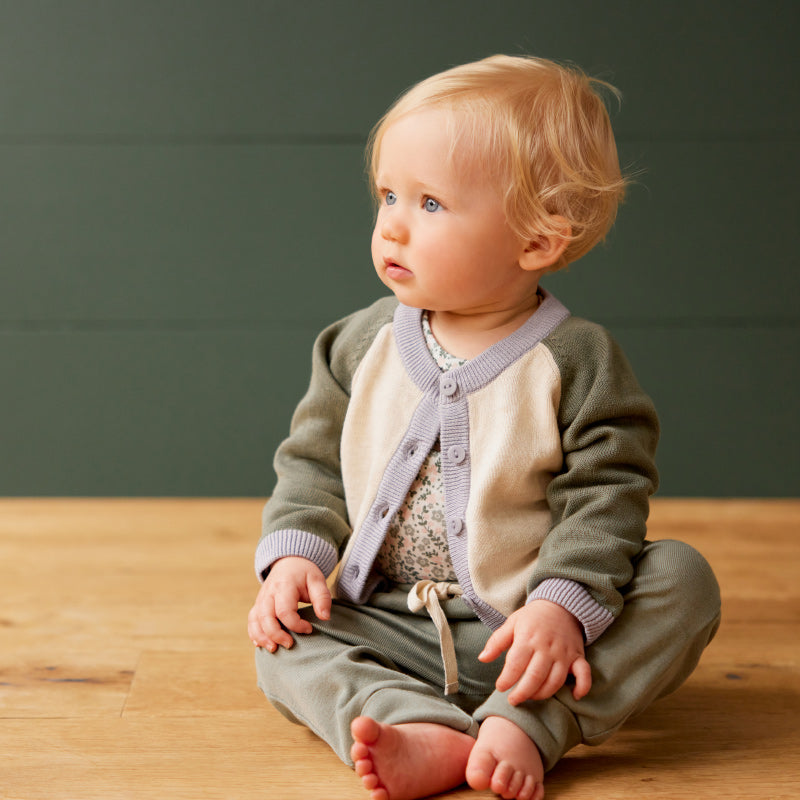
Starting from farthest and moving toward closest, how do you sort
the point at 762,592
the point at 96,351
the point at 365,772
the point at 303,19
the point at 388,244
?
the point at 96,351, the point at 303,19, the point at 762,592, the point at 388,244, the point at 365,772

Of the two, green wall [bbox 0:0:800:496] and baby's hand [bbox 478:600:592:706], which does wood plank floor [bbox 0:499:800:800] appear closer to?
baby's hand [bbox 478:600:592:706]

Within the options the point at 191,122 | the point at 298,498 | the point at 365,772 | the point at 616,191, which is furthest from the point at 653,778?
the point at 191,122

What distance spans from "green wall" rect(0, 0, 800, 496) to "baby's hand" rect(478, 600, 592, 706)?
1042mm

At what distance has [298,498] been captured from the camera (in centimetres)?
104

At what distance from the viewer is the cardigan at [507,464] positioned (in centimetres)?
95

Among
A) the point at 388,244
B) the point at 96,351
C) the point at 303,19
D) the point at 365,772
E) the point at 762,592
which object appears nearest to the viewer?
the point at 365,772

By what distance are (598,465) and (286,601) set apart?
319 millimetres

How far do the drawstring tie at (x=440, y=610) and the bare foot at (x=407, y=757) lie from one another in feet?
0.31

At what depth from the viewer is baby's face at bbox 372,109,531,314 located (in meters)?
0.92

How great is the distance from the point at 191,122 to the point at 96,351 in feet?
1.47

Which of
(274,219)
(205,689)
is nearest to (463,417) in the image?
(205,689)

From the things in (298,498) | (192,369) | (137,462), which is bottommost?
(137,462)

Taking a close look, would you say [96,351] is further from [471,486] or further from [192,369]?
[471,486]

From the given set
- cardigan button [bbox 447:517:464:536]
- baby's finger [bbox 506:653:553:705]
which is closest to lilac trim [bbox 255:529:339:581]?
cardigan button [bbox 447:517:464:536]
